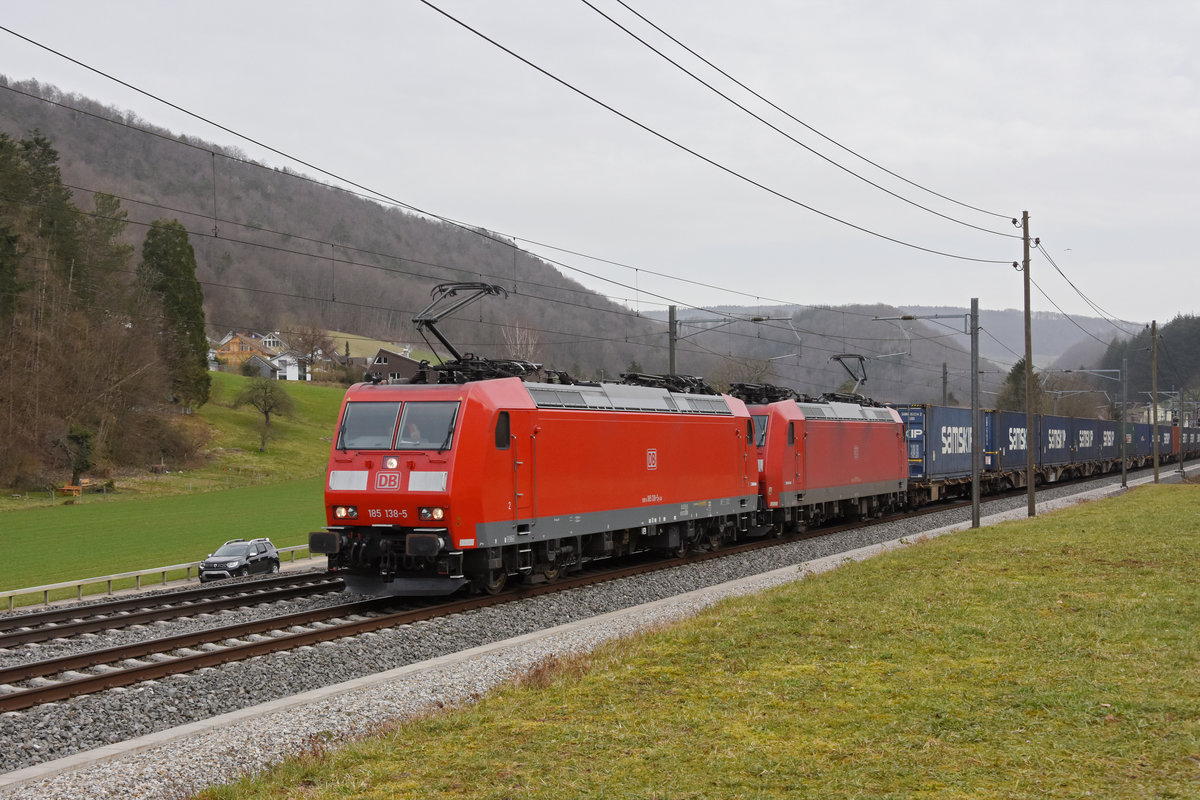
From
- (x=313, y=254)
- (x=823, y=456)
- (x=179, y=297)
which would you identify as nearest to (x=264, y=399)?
(x=179, y=297)

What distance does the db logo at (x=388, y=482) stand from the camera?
16109mm

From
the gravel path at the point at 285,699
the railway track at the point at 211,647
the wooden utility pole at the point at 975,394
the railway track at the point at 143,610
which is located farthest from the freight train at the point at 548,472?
the wooden utility pole at the point at 975,394

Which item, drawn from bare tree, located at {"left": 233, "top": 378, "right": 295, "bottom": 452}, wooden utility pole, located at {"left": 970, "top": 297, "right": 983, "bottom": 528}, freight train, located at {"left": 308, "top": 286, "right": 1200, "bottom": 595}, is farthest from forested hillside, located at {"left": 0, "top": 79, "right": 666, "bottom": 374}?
wooden utility pole, located at {"left": 970, "top": 297, "right": 983, "bottom": 528}

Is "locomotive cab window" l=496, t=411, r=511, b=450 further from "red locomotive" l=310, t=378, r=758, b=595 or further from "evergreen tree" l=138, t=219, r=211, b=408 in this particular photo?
"evergreen tree" l=138, t=219, r=211, b=408

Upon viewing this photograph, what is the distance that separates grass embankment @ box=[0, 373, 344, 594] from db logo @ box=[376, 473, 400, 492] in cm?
1672

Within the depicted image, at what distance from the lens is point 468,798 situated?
21.5 feet

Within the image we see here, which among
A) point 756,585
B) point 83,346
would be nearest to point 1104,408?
point 83,346

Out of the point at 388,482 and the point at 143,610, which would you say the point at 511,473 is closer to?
the point at 388,482

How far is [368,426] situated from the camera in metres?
16.8

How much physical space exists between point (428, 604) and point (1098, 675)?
1024 cm

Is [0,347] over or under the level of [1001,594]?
over

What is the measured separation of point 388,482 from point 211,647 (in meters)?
3.91

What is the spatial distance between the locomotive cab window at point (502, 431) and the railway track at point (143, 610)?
4533mm

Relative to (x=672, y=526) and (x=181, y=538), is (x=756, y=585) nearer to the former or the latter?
(x=672, y=526)
